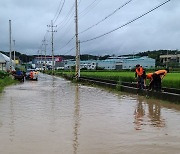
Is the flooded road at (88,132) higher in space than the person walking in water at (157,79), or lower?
lower

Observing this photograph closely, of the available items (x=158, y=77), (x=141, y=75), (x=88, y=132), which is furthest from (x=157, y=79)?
(x=88, y=132)

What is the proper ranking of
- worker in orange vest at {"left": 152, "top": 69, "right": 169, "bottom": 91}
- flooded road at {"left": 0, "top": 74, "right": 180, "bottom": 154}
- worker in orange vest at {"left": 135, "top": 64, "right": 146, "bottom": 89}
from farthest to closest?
worker in orange vest at {"left": 135, "top": 64, "right": 146, "bottom": 89} < worker in orange vest at {"left": 152, "top": 69, "right": 169, "bottom": 91} < flooded road at {"left": 0, "top": 74, "right": 180, "bottom": 154}

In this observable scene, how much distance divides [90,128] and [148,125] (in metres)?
1.83

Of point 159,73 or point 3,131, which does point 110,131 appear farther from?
point 159,73

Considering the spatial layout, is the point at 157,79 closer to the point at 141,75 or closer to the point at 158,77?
the point at 158,77

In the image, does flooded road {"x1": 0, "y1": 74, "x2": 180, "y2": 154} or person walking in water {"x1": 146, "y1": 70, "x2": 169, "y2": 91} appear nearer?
flooded road {"x1": 0, "y1": 74, "x2": 180, "y2": 154}

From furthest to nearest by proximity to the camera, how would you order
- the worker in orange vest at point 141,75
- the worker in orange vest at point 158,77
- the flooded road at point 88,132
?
the worker in orange vest at point 141,75 → the worker in orange vest at point 158,77 → the flooded road at point 88,132

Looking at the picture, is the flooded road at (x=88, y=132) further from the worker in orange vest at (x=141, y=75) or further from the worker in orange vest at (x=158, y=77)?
the worker in orange vest at (x=141, y=75)

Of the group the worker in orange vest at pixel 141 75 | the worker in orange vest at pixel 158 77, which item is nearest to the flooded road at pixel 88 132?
the worker in orange vest at pixel 158 77

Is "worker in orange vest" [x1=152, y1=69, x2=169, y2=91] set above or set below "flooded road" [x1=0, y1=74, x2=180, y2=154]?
above

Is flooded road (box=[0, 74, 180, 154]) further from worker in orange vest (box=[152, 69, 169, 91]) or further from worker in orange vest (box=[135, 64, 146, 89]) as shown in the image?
worker in orange vest (box=[135, 64, 146, 89])

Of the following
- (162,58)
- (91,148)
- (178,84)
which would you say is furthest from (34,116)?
(162,58)

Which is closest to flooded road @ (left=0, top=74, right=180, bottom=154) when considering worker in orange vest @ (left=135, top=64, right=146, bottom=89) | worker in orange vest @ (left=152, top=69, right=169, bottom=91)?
worker in orange vest @ (left=152, top=69, right=169, bottom=91)

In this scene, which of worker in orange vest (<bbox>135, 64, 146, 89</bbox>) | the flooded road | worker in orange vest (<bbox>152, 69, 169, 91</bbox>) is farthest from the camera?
worker in orange vest (<bbox>135, 64, 146, 89</bbox>)
